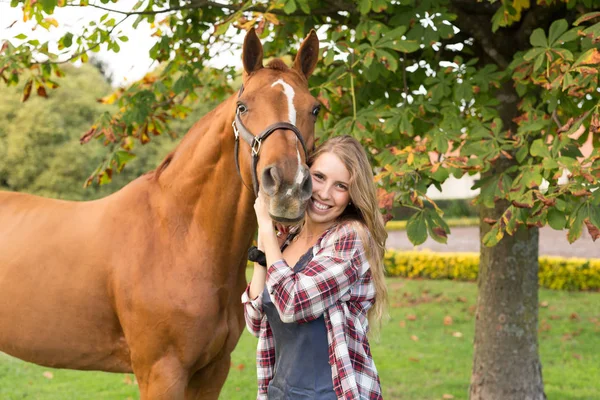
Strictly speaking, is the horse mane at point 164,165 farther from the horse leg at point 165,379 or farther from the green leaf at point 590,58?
the green leaf at point 590,58

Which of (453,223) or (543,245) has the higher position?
(453,223)

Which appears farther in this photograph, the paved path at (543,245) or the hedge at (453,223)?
the hedge at (453,223)

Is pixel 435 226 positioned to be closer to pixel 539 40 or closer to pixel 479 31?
pixel 539 40

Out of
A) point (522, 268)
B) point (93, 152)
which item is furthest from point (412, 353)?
point (93, 152)

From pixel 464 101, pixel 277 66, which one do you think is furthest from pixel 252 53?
pixel 464 101

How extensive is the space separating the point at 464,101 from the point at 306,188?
244 cm

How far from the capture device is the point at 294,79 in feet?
8.16

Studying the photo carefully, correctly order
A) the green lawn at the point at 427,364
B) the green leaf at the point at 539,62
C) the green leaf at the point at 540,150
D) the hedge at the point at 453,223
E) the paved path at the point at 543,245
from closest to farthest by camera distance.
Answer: the green leaf at the point at 540,150
the green leaf at the point at 539,62
the green lawn at the point at 427,364
the paved path at the point at 543,245
the hedge at the point at 453,223

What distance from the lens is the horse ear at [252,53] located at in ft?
8.30

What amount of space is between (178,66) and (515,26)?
2572 millimetres

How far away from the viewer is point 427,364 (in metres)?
6.39

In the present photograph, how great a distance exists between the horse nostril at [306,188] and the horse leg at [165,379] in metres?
1.12

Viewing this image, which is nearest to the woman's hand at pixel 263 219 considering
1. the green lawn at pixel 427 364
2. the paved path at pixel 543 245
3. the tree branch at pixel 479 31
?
the tree branch at pixel 479 31

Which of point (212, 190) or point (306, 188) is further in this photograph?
point (212, 190)
